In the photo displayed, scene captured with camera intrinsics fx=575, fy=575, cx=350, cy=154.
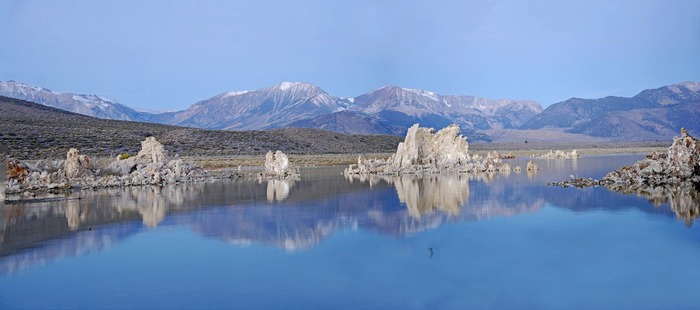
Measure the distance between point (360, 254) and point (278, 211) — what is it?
7.17 meters

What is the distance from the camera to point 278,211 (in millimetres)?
17875

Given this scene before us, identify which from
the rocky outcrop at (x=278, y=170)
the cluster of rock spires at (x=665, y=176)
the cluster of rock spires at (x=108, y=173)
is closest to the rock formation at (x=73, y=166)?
the cluster of rock spires at (x=108, y=173)

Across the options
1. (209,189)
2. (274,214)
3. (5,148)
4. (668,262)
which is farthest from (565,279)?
(5,148)

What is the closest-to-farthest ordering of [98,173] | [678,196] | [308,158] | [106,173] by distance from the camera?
1. [678,196]
2. [98,173]
3. [106,173]
4. [308,158]

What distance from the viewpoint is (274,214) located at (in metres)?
17.2

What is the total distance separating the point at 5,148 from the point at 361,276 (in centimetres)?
5249

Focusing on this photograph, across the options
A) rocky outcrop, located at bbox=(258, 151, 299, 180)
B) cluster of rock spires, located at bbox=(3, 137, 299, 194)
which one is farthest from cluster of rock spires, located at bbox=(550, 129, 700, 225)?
cluster of rock spires, located at bbox=(3, 137, 299, 194)

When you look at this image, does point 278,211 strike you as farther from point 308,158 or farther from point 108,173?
point 308,158

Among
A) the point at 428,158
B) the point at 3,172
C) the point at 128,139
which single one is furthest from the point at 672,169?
the point at 128,139

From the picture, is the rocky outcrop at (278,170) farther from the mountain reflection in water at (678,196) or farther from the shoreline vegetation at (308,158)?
the mountain reflection in water at (678,196)

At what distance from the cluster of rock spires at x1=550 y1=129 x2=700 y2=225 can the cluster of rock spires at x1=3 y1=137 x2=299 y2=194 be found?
18.8 m

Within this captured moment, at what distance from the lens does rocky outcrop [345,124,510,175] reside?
37.5 metres

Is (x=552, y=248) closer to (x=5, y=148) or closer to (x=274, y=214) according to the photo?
(x=274, y=214)

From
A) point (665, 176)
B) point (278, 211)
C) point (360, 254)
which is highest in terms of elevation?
point (665, 176)
